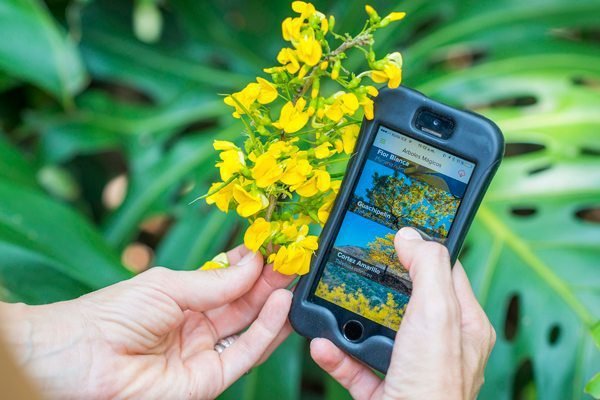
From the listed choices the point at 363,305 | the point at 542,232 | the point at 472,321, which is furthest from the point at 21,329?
the point at 542,232

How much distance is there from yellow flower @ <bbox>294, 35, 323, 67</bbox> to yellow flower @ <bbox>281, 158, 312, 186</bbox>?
0.09 meters

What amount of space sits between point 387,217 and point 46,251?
1.47 ft

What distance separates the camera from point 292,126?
2.16ft

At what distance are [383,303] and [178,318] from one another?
0.76 feet

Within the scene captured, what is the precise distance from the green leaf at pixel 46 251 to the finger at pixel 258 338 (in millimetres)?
218

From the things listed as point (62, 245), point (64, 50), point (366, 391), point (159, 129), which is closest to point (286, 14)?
point (159, 129)

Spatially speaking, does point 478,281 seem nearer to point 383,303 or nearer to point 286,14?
point 383,303

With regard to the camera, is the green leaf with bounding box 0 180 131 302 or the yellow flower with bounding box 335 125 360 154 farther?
the green leaf with bounding box 0 180 131 302

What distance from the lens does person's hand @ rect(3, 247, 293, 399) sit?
72 centimetres

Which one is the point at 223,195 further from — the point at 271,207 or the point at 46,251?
the point at 46,251

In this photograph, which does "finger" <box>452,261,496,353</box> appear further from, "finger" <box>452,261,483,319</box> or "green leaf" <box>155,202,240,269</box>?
"green leaf" <box>155,202,240,269</box>

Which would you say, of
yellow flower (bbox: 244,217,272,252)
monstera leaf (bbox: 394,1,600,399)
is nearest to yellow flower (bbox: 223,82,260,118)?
yellow flower (bbox: 244,217,272,252)

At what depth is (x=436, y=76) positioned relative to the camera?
1104 mm

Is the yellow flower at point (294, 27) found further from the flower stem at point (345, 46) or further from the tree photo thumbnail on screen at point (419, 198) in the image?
the tree photo thumbnail on screen at point (419, 198)
